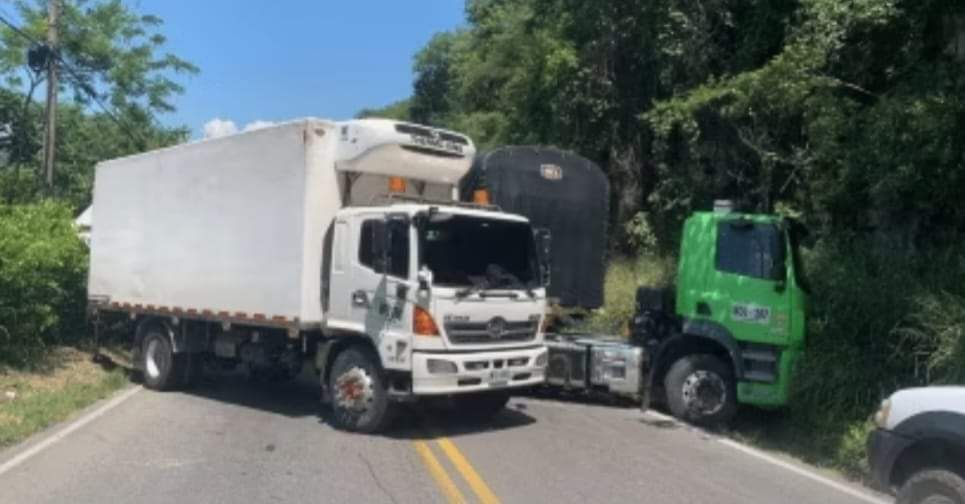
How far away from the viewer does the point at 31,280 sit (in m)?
16.1

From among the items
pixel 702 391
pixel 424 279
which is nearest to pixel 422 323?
pixel 424 279

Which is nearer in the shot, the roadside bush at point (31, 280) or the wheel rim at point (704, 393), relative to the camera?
the wheel rim at point (704, 393)

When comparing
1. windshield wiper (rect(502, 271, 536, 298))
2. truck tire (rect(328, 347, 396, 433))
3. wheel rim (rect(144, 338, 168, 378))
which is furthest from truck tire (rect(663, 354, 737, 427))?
wheel rim (rect(144, 338, 168, 378))

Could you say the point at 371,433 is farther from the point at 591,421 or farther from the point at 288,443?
the point at 591,421

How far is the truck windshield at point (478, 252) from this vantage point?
1081cm

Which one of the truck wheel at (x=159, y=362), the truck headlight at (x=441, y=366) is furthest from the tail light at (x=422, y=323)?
the truck wheel at (x=159, y=362)

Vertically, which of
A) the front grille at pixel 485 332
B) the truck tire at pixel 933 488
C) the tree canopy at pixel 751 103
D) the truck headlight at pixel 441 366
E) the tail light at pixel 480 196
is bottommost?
the truck tire at pixel 933 488

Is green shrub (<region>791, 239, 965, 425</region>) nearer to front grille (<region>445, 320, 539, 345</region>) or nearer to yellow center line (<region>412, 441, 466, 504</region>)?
front grille (<region>445, 320, 539, 345</region>)

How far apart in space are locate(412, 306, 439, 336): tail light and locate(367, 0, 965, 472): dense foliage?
4.31 metres

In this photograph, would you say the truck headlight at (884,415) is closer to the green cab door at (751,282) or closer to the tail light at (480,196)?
the green cab door at (751,282)

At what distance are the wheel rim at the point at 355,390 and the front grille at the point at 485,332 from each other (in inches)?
43.9

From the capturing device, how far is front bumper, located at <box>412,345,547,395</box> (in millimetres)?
10516

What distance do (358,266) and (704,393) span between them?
4455 mm

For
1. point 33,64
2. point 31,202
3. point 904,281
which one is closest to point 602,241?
point 904,281
